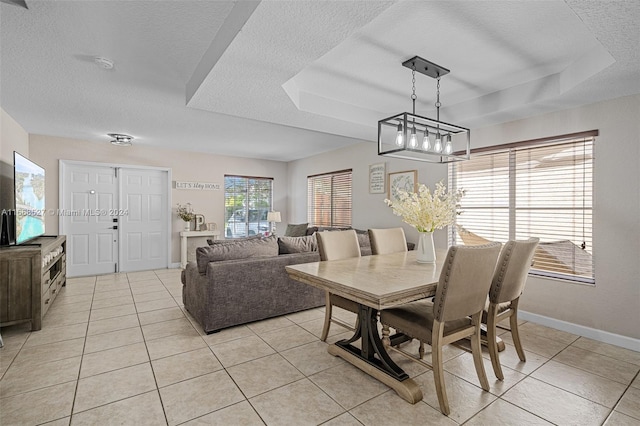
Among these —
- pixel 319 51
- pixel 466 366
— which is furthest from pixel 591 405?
pixel 319 51

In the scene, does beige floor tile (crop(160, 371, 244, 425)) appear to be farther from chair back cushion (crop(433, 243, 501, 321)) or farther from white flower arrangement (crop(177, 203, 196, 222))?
white flower arrangement (crop(177, 203, 196, 222))

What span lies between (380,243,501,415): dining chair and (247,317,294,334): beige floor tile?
4.75 feet

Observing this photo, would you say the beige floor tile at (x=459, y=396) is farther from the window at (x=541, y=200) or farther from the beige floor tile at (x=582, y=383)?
the window at (x=541, y=200)

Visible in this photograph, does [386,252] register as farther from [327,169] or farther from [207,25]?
[327,169]

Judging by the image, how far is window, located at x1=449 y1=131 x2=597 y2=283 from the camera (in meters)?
3.12

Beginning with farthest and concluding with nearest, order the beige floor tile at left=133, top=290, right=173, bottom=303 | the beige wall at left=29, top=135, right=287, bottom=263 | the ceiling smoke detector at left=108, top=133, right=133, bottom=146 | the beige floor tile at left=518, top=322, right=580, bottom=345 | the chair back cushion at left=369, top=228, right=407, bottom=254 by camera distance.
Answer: the beige wall at left=29, top=135, right=287, bottom=263, the ceiling smoke detector at left=108, top=133, right=133, bottom=146, the beige floor tile at left=133, top=290, right=173, bottom=303, the chair back cushion at left=369, top=228, right=407, bottom=254, the beige floor tile at left=518, top=322, right=580, bottom=345

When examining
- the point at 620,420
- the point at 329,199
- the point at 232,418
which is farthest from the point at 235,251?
the point at 329,199

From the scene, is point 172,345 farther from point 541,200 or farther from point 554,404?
point 541,200

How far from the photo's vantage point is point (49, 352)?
2645 millimetres

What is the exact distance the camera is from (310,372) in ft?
7.72

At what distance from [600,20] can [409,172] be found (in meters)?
3.01

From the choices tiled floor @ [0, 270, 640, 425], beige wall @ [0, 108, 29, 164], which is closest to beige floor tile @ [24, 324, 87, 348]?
tiled floor @ [0, 270, 640, 425]

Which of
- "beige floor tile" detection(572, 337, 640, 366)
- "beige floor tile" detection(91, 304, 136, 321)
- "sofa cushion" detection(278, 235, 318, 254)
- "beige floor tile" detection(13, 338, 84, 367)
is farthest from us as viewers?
"sofa cushion" detection(278, 235, 318, 254)

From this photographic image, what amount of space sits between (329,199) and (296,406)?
4.77 metres
